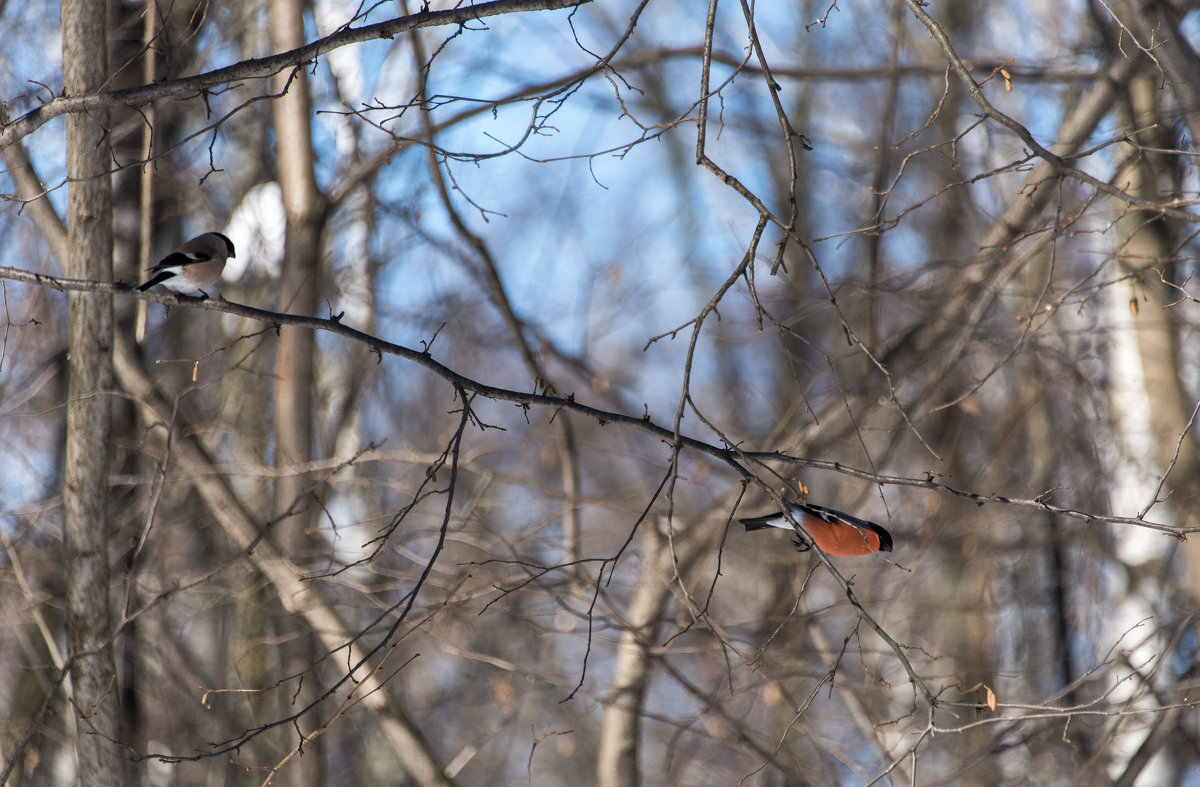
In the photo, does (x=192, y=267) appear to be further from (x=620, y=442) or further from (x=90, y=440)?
(x=620, y=442)

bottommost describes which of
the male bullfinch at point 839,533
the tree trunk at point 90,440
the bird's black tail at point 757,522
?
the male bullfinch at point 839,533

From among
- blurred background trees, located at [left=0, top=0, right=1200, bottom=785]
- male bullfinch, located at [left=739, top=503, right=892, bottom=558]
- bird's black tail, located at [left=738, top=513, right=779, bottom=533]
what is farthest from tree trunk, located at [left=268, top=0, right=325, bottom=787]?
male bullfinch, located at [left=739, top=503, right=892, bottom=558]

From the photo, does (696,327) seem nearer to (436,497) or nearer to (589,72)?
(589,72)

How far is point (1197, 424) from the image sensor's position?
22.0ft

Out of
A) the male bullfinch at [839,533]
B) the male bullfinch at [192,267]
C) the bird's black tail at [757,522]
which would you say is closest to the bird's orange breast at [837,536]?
the male bullfinch at [839,533]

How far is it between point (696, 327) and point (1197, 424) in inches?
235

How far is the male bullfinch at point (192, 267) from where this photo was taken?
3393 mm

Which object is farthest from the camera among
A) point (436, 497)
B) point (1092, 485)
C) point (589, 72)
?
point (436, 497)

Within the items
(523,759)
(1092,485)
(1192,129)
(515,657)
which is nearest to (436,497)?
(515,657)

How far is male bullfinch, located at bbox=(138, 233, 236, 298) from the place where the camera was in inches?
134

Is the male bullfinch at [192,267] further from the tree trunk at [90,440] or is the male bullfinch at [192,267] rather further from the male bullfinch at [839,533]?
the male bullfinch at [839,533]

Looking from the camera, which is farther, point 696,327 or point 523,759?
point 523,759

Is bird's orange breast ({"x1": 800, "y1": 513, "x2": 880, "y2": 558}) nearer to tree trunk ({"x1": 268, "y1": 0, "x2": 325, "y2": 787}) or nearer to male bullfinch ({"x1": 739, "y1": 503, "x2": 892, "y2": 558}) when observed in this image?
male bullfinch ({"x1": 739, "y1": 503, "x2": 892, "y2": 558})

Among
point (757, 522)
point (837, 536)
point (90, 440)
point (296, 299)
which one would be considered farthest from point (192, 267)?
point (296, 299)
